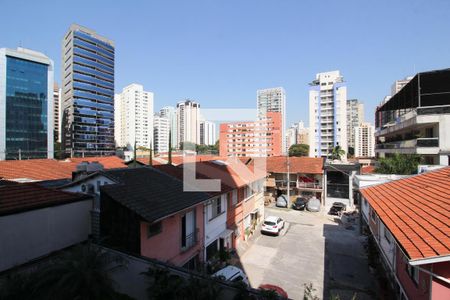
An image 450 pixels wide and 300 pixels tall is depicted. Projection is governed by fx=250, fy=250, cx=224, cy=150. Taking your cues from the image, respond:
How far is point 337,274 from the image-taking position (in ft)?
45.2

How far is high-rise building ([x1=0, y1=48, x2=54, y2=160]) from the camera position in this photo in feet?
208

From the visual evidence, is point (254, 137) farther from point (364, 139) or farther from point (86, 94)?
point (86, 94)

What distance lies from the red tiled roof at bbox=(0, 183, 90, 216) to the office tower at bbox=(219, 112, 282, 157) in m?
79.5

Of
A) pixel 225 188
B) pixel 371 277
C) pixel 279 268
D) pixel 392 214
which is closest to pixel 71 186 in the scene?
pixel 225 188

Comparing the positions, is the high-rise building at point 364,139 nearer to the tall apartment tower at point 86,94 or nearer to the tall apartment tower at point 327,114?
the tall apartment tower at point 327,114

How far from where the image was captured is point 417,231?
6508mm

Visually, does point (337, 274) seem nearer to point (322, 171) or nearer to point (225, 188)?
point (225, 188)

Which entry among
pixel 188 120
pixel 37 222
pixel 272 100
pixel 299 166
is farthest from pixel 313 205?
pixel 272 100

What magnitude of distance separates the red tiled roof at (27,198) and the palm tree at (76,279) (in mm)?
2399

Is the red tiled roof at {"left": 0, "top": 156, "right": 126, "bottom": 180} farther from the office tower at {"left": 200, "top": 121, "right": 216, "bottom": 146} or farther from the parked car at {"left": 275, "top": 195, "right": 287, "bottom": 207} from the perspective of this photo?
the office tower at {"left": 200, "top": 121, "right": 216, "bottom": 146}

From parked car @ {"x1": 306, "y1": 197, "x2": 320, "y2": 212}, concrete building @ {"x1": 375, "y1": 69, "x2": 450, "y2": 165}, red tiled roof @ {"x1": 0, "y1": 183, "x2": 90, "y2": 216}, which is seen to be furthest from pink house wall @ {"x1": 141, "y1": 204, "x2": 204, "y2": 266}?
concrete building @ {"x1": 375, "y1": 69, "x2": 450, "y2": 165}

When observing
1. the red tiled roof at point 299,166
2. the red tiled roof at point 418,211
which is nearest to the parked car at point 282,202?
the red tiled roof at point 299,166

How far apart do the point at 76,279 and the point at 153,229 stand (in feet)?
11.1

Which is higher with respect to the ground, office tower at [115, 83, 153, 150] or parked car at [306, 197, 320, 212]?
office tower at [115, 83, 153, 150]
